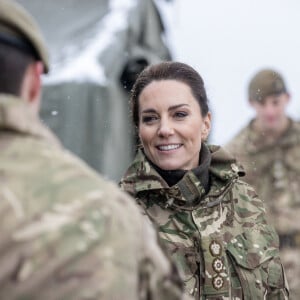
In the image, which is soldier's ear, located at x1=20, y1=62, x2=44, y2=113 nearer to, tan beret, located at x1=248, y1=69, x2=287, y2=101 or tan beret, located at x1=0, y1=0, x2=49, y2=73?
tan beret, located at x1=0, y1=0, x2=49, y2=73

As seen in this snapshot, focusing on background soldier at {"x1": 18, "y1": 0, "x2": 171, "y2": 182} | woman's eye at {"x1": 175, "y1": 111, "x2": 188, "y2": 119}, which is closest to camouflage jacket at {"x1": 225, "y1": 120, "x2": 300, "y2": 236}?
background soldier at {"x1": 18, "y1": 0, "x2": 171, "y2": 182}

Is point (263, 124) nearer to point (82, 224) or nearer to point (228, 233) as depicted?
point (228, 233)

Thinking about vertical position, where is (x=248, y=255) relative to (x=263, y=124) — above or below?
below

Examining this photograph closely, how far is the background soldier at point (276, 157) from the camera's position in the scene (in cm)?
750

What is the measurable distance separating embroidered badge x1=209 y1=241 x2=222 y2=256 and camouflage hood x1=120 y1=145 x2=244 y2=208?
182 millimetres

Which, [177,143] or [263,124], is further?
[263,124]

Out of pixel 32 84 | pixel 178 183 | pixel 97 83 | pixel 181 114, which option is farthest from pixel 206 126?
pixel 97 83

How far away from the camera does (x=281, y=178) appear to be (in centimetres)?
766

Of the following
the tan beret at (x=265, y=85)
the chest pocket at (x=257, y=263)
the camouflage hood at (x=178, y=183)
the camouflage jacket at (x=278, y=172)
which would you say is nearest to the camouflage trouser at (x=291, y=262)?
the camouflage jacket at (x=278, y=172)

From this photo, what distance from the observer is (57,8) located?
382 inches

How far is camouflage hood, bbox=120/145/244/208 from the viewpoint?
3451mm

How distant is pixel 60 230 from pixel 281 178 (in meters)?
6.09

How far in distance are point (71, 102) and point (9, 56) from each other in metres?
6.61

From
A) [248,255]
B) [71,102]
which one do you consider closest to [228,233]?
[248,255]
